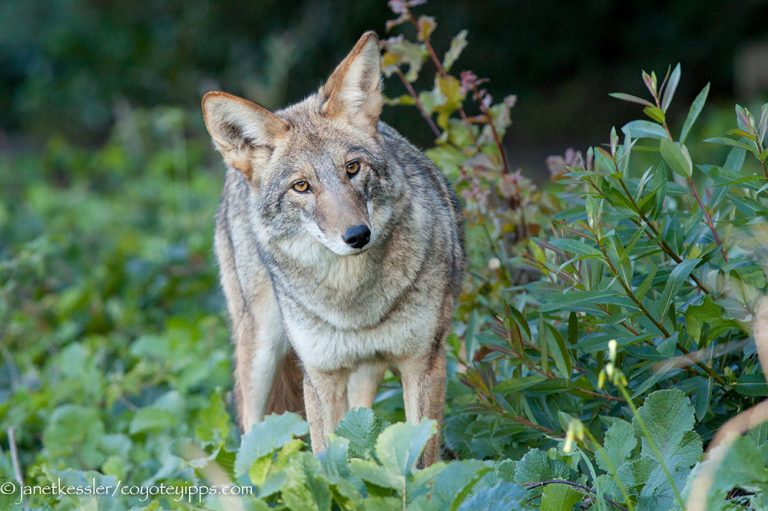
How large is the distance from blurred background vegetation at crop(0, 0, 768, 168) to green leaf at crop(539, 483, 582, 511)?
10366 millimetres

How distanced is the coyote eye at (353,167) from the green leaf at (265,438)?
3.79 feet

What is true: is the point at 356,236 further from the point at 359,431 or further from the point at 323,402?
the point at 323,402

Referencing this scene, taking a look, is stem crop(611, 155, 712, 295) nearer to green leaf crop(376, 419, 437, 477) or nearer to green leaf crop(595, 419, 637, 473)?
green leaf crop(595, 419, 637, 473)

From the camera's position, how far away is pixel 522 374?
4668 mm

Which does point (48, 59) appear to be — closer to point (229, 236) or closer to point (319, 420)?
point (229, 236)

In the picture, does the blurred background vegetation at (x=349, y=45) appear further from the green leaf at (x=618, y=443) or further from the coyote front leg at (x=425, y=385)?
the green leaf at (x=618, y=443)

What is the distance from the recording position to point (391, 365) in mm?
4707

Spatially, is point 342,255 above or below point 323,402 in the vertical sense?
above

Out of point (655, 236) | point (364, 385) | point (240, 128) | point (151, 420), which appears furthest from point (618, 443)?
point (151, 420)

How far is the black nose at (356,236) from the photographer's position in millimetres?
4051

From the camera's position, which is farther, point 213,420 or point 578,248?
point 213,420

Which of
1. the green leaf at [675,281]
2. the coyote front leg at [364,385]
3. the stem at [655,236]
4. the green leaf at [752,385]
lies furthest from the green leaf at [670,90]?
the coyote front leg at [364,385]

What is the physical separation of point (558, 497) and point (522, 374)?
49.9 inches

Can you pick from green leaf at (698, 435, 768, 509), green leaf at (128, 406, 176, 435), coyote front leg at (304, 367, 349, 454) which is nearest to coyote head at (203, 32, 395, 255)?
coyote front leg at (304, 367, 349, 454)
